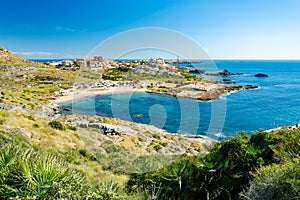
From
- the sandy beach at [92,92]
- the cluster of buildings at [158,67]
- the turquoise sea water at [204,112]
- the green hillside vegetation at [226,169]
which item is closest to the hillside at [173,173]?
the green hillside vegetation at [226,169]

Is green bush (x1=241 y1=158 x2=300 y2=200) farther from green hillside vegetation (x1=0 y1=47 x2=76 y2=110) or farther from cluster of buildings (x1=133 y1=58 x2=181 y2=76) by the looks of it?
green hillside vegetation (x1=0 y1=47 x2=76 y2=110)

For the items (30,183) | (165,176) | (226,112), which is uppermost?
(30,183)

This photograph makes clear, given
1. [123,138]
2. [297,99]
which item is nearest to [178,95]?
[297,99]

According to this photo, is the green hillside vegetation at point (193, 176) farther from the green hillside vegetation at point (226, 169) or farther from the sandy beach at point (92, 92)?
the sandy beach at point (92, 92)

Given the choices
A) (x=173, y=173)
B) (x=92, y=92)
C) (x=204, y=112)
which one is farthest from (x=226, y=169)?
Answer: (x=92, y=92)

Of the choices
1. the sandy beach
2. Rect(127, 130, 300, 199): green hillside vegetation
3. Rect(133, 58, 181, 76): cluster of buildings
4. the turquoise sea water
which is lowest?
the turquoise sea water

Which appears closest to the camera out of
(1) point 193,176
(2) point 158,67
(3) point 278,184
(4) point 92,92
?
(3) point 278,184

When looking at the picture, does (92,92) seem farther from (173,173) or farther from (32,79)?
(173,173)

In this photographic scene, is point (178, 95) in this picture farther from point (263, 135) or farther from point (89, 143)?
point (263, 135)

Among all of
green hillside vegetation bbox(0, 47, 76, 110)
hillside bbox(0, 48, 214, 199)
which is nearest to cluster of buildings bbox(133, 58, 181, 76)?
hillside bbox(0, 48, 214, 199)

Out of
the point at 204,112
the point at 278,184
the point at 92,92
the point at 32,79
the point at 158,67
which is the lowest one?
the point at 204,112

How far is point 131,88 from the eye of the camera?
2207 inches

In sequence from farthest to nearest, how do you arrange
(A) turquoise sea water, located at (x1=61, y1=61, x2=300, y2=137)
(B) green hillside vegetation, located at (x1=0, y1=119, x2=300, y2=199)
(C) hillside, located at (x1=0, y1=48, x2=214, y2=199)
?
(A) turquoise sea water, located at (x1=61, y1=61, x2=300, y2=137), (C) hillside, located at (x1=0, y1=48, x2=214, y2=199), (B) green hillside vegetation, located at (x1=0, y1=119, x2=300, y2=199)

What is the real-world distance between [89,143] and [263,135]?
10.0 m
